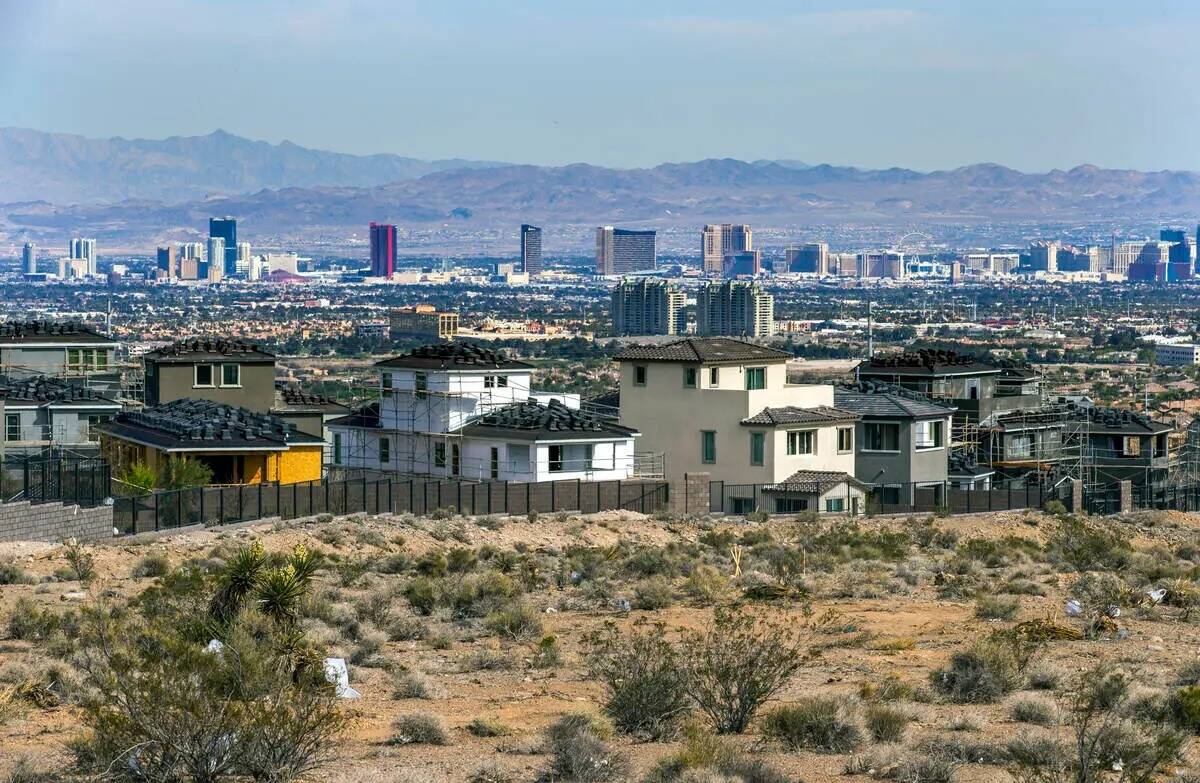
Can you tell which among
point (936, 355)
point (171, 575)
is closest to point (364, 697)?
point (171, 575)

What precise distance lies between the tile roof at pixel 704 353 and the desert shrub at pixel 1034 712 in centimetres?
3694

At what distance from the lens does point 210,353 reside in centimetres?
7050

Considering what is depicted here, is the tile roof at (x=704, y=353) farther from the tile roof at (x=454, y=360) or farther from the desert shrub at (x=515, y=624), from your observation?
the desert shrub at (x=515, y=624)

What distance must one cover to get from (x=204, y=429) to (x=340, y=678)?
27917mm

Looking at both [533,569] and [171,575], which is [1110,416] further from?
[171,575]

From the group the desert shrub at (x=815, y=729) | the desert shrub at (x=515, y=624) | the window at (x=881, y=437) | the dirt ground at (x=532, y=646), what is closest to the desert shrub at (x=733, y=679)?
the dirt ground at (x=532, y=646)

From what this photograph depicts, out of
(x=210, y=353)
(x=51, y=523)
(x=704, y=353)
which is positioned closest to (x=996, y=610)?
(x=51, y=523)

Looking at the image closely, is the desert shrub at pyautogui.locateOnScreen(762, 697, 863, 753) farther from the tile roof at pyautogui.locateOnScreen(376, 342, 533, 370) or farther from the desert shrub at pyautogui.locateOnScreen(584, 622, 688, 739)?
the tile roof at pyautogui.locateOnScreen(376, 342, 533, 370)

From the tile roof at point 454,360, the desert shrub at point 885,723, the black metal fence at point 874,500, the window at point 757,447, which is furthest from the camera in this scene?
the tile roof at point 454,360

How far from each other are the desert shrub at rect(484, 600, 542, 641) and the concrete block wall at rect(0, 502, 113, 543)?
11.2 metres

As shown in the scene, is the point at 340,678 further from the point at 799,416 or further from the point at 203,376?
the point at 203,376

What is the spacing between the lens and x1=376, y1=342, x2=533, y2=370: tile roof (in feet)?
202

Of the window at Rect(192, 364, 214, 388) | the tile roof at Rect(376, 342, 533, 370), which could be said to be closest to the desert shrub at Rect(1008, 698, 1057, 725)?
the tile roof at Rect(376, 342, 533, 370)

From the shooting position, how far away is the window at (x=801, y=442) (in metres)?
59.4
